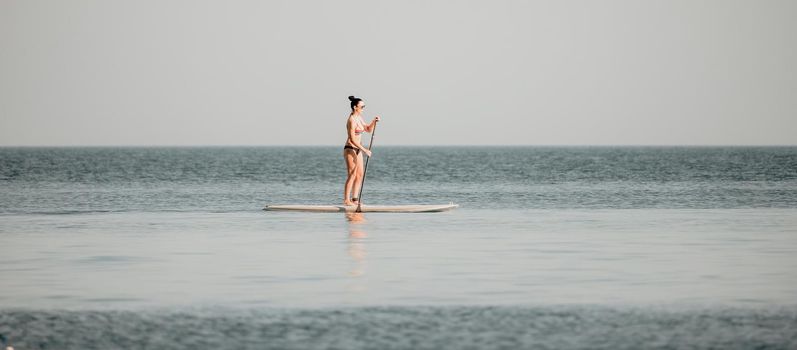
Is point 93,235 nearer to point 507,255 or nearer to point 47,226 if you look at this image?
point 47,226

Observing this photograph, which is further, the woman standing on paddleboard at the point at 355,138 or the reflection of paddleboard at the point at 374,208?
the reflection of paddleboard at the point at 374,208

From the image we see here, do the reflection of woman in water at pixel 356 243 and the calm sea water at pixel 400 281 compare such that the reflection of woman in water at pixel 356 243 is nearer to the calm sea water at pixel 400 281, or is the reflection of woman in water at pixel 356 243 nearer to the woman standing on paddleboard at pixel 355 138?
the calm sea water at pixel 400 281

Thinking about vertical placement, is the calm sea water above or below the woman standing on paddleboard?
below

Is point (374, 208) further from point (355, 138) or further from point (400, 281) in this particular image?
point (400, 281)

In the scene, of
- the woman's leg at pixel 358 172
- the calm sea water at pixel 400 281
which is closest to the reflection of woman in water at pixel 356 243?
the calm sea water at pixel 400 281

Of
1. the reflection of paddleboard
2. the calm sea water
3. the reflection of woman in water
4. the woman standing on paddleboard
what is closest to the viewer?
the calm sea water

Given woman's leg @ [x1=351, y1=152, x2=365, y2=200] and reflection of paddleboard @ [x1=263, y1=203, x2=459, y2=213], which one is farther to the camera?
reflection of paddleboard @ [x1=263, y1=203, x2=459, y2=213]

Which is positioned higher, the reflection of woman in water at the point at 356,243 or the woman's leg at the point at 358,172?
the woman's leg at the point at 358,172

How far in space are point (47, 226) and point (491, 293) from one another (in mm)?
13265

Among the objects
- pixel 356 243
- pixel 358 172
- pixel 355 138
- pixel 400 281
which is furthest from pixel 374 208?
pixel 400 281

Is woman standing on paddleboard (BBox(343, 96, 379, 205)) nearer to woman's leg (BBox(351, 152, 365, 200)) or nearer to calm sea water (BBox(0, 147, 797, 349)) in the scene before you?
woman's leg (BBox(351, 152, 365, 200))

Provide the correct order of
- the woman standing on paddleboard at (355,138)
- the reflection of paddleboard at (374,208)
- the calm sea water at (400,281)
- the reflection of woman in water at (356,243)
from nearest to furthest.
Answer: the calm sea water at (400,281), the reflection of woman in water at (356,243), the woman standing on paddleboard at (355,138), the reflection of paddleboard at (374,208)

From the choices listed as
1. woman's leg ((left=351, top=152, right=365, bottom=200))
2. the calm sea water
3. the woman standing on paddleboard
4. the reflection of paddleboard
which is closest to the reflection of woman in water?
the calm sea water

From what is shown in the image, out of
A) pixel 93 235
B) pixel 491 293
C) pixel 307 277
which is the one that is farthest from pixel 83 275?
pixel 93 235
